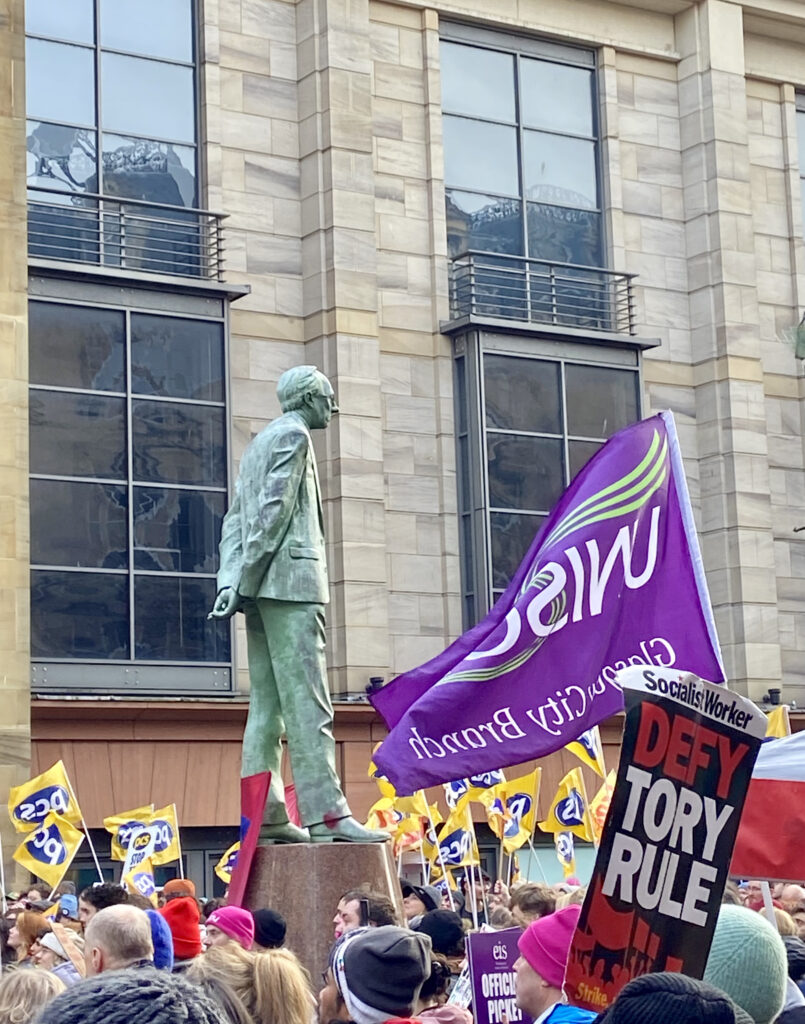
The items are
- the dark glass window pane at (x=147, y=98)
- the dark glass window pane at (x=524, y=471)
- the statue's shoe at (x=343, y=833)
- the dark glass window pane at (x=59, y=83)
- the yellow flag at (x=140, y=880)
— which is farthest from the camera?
the dark glass window pane at (x=524, y=471)

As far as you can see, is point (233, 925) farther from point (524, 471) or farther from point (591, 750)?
point (524, 471)

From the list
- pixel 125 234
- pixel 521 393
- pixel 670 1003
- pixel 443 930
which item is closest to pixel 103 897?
pixel 443 930

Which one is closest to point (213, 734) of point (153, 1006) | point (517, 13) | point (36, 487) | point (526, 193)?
point (36, 487)

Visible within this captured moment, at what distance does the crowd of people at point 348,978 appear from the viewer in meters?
2.59

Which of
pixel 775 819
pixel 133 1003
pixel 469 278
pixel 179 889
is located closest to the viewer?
pixel 133 1003

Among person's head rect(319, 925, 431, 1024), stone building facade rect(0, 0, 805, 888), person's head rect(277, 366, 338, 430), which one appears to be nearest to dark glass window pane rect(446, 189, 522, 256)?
stone building facade rect(0, 0, 805, 888)

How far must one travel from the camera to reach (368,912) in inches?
337

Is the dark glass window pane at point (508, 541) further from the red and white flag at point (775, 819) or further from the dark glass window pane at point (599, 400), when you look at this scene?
the red and white flag at point (775, 819)

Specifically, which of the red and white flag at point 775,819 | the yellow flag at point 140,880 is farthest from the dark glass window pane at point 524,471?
the red and white flag at point 775,819

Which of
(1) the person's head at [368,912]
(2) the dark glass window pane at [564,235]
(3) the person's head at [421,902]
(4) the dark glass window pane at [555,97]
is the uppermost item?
(4) the dark glass window pane at [555,97]

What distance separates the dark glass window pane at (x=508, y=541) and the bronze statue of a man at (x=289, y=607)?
17.6 meters

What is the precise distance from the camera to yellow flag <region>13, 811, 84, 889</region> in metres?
17.9

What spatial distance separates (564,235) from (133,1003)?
28.9 meters

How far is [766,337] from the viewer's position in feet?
105
